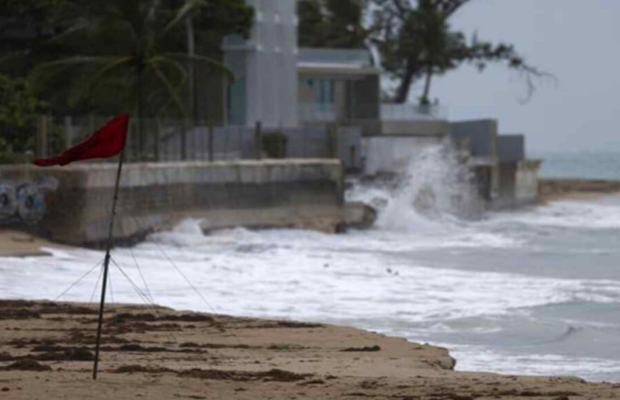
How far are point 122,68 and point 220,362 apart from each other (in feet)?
96.0

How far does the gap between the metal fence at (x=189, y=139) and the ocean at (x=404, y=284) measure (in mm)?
2540

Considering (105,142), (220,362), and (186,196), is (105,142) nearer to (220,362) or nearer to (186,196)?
Answer: (220,362)

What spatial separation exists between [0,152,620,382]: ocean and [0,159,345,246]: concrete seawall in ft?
2.11

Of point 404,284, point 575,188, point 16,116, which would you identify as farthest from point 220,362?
point 575,188

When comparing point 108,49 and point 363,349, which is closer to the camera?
point 363,349

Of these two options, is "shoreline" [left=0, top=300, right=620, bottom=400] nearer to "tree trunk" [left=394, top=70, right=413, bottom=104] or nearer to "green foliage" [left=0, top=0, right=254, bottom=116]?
"green foliage" [left=0, top=0, right=254, bottom=116]

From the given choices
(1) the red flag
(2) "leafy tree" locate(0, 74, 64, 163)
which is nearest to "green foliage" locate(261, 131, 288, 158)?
(2) "leafy tree" locate(0, 74, 64, 163)

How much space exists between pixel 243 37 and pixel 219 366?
1632 inches

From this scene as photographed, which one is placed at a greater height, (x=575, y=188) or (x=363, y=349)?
(x=363, y=349)

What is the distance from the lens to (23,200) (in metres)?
33.4

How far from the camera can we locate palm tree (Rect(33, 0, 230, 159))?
142 ft

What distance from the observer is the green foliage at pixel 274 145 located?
4923 centimetres

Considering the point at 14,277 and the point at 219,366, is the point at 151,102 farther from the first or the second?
the point at 219,366

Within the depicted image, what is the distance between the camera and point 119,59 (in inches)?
1704
